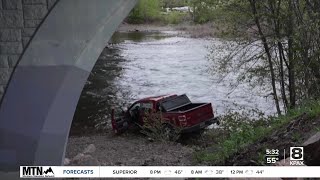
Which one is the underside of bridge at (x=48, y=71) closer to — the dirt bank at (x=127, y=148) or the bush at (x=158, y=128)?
the dirt bank at (x=127, y=148)

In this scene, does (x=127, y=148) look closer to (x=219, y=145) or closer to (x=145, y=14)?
(x=219, y=145)

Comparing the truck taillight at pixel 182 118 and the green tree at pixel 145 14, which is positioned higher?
the green tree at pixel 145 14

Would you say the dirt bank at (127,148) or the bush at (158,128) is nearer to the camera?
the dirt bank at (127,148)

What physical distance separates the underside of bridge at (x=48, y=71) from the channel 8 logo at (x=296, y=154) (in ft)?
5.97

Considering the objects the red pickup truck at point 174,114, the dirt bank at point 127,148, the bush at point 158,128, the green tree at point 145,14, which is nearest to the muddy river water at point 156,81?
the red pickup truck at point 174,114

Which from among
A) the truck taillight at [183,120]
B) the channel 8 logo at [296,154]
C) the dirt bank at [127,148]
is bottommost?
the dirt bank at [127,148]

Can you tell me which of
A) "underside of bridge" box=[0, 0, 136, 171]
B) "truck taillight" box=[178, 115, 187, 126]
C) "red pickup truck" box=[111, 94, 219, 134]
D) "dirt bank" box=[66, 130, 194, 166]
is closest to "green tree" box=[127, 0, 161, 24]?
"red pickup truck" box=[111, 94, 219, 134]

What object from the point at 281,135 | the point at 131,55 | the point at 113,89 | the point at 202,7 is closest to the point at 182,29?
the point at 131,55

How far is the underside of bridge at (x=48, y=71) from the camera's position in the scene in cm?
404

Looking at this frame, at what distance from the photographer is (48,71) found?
13.6ft

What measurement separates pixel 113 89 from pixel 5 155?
37.5ft

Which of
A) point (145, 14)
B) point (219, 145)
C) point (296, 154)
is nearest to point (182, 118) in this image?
point (219, 145)

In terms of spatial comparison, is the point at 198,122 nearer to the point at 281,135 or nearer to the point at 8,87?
the point at 281,135

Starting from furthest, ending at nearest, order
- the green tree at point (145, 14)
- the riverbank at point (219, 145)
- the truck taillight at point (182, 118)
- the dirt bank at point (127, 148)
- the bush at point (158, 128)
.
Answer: the green tree at point (145, 14)
the truck taillight at point (182, 118)
the bush at point (158, 128)
the dirt bank at point (127, 148)
the riverbank at point (219, 145)
